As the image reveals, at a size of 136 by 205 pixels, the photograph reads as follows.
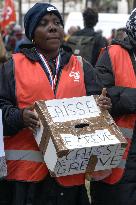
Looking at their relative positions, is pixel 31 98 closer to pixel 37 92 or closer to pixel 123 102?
pixel 37 92

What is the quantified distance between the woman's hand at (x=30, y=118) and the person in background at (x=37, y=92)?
1.2 inches

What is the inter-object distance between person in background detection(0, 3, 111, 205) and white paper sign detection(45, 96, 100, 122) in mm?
71

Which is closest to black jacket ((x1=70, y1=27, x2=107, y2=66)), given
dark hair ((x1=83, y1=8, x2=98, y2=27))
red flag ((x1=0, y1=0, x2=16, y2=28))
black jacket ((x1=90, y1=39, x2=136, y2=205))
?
dark hair ((x1=83, y1=8, x2=98, y2=27))

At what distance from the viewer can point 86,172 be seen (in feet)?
12.0

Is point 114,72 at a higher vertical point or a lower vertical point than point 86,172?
higher

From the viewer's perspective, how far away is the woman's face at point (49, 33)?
372 cm

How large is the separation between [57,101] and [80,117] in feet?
0.55

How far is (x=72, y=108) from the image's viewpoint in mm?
3621

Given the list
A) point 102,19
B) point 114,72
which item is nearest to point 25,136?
point 114,72

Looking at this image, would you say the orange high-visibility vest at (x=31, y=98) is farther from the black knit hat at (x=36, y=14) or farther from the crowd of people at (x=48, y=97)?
the black knit hat at (x=36, y=14)

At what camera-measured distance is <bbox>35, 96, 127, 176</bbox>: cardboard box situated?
11.3 feet

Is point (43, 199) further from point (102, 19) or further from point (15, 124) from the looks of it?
point (102, 19)

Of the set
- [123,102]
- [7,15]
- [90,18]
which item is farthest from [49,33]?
[7,15]

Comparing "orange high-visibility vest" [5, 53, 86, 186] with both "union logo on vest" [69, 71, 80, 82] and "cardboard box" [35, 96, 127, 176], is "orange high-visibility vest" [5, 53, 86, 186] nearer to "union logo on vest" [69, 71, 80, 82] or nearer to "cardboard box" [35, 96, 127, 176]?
"union logo on vest" [69, 71, 80, 82]
